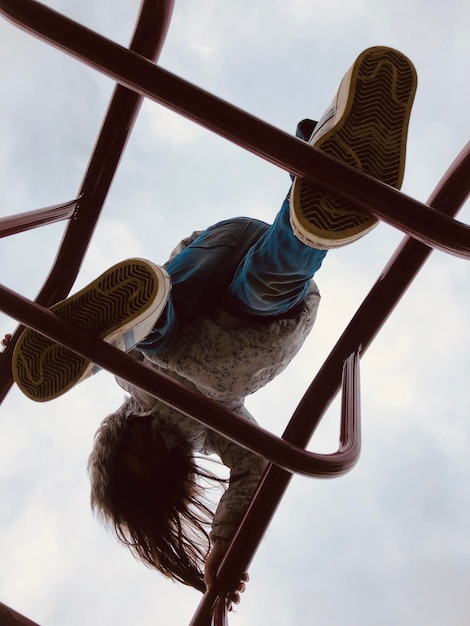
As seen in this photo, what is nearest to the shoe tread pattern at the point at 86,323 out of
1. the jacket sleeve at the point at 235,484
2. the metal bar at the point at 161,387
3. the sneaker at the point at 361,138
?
the metal bar at the point at 161,387

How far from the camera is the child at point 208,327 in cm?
92

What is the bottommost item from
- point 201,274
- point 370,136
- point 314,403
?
point 314,403

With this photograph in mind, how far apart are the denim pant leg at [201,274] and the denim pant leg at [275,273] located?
4 centimetres

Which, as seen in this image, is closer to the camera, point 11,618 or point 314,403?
point 11,618

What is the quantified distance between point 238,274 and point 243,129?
1.60 ft

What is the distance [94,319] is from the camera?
1.01 metres

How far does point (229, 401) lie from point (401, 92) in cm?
71

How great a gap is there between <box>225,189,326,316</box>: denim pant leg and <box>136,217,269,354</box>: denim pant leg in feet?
0.14

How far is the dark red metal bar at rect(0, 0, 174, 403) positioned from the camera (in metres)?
1.16

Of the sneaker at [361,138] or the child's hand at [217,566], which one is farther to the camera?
the child's hand at [217,566]

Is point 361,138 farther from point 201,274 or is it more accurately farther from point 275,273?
point 201,274

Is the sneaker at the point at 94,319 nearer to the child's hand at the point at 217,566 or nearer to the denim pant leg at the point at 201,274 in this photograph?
the denim pant leg at the point at 201,274

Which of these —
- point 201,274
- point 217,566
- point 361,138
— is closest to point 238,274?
point 201,274

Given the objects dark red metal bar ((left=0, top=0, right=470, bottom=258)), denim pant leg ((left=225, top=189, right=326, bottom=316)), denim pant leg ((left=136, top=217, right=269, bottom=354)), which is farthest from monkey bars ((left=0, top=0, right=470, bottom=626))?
denim pant leg ((left=136, top=217, right=269, bottom=354))
